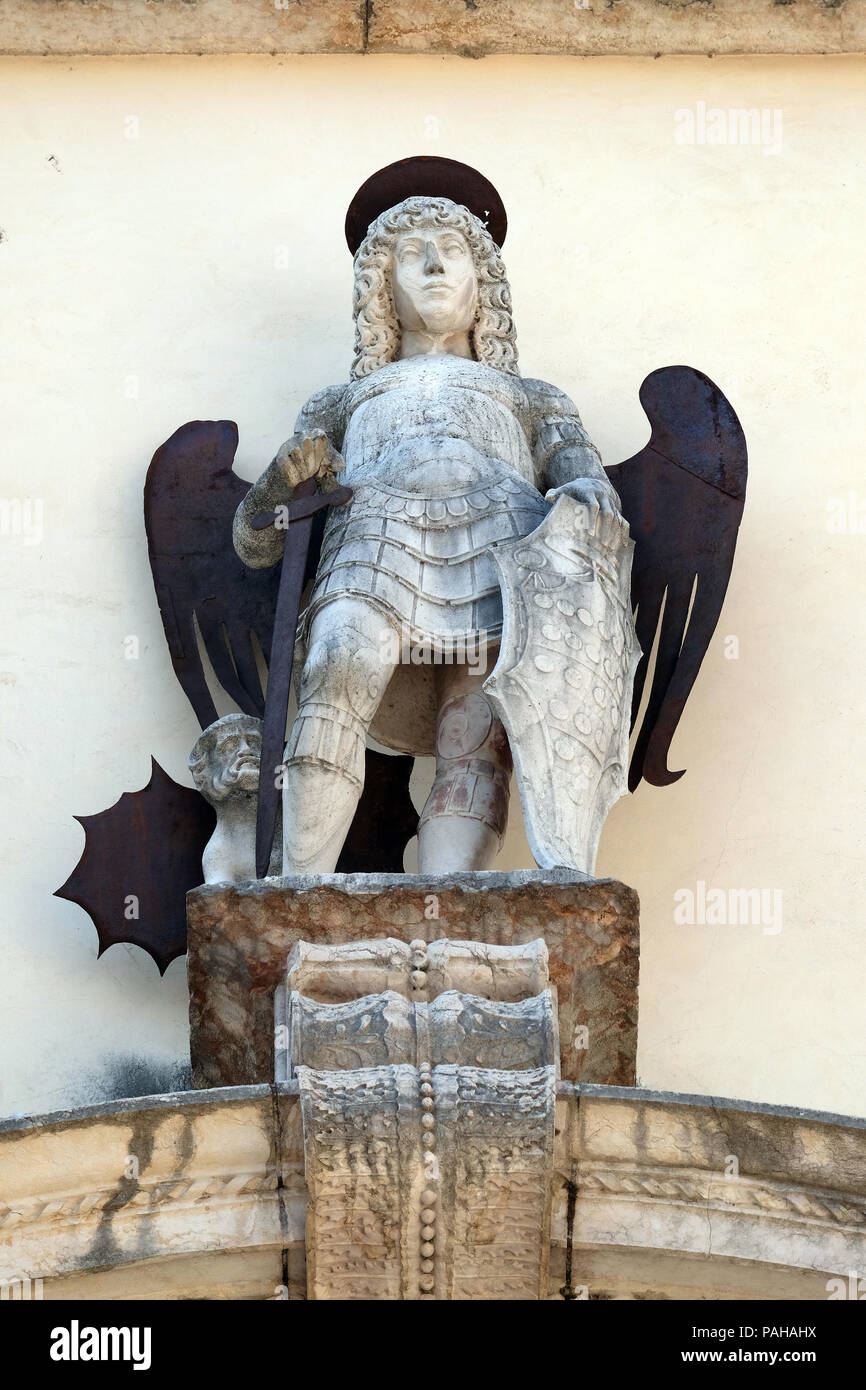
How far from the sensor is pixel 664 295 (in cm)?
747

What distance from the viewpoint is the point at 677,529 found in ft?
21.3

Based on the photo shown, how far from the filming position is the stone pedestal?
5.17 m

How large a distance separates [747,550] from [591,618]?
1343 mm

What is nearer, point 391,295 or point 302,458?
point 302,458

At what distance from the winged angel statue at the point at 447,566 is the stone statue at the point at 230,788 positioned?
232mm

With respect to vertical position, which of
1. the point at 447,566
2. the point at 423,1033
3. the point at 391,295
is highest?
the point at 391,295

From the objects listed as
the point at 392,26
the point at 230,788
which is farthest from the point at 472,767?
the point at 392,26

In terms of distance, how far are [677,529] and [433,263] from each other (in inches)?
35.5

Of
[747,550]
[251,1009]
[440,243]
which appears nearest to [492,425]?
[440,243]

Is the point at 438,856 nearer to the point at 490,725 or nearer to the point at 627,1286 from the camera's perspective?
the point at 490,725

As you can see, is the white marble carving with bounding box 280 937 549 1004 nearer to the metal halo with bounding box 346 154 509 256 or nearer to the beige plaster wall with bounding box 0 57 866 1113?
the beige plaster wall with bounding box 0 57 866 1113
